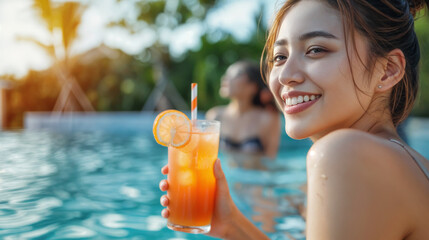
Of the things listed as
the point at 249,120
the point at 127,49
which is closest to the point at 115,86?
the point at 127,49

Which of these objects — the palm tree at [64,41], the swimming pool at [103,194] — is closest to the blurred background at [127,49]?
the palm tree at [64,41]

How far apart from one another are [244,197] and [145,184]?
122 cm

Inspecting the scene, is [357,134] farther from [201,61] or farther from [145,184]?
[201,61]

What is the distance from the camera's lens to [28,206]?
3293mm

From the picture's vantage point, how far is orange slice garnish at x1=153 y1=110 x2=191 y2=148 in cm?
165

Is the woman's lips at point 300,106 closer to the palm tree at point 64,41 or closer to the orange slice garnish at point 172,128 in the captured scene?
the orange slice garnish at point 172,128

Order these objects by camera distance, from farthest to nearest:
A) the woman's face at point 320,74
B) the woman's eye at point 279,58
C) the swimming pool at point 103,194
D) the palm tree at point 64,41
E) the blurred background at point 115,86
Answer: the palm tree at point 64,41 → the blurred background at point 115,86 → the swimming pool at point 103,194 → the woman's eye at point 279,58 → the woman's face at point 320,74

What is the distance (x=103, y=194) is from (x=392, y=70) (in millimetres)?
3173

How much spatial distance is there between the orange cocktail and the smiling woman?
41 cm

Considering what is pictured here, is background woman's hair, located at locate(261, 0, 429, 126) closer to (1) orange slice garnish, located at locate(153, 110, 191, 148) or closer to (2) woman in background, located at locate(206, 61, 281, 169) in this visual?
(1) orange slice garnish, located at locate(153, 110, 191, 148)

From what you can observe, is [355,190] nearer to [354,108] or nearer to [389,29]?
[354,108]

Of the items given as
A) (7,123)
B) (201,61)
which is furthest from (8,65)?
(201,61)

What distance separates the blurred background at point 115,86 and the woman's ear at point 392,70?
8.97 ft

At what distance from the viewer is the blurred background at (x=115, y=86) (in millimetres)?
4844
